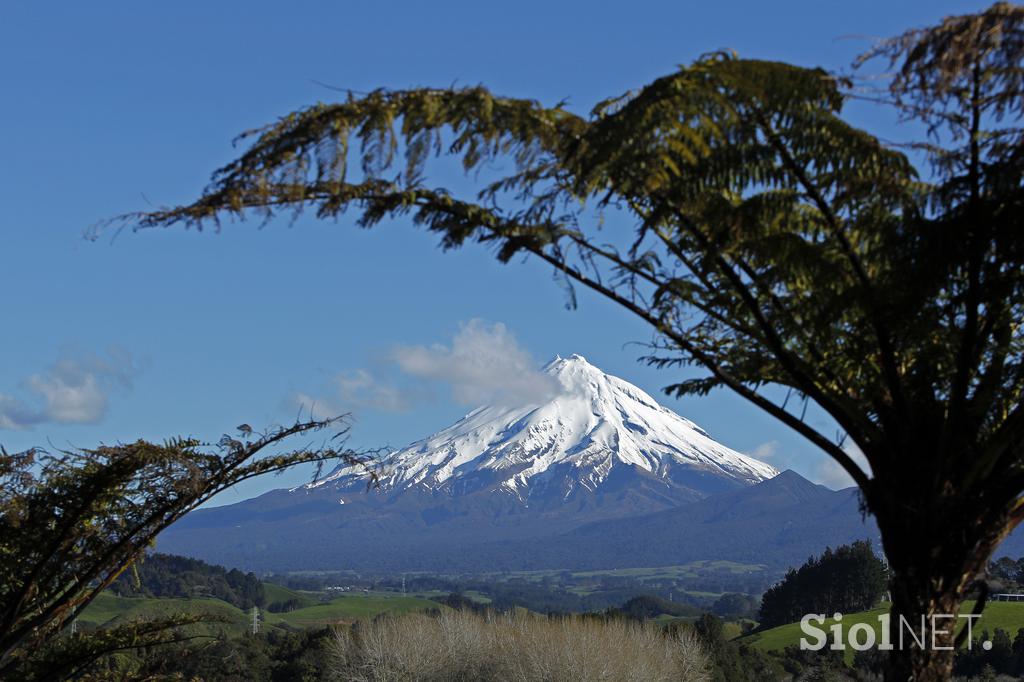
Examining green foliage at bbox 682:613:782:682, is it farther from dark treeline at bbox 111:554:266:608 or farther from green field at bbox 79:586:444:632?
dark treeline at bbox 111:554:266:608

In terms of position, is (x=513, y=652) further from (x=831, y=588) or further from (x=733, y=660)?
(x=831, y=588)

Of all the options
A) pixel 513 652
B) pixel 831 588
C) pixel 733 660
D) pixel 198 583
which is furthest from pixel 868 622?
pixel 198 583

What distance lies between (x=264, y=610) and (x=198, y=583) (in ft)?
35.0

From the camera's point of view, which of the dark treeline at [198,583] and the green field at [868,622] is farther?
the dark treeline at [198,583]

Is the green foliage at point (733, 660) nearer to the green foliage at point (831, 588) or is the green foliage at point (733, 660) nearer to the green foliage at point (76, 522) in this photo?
the green foliage at point (831, 588)

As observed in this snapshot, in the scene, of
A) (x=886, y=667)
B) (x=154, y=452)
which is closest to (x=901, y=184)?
(x=886, y=667)

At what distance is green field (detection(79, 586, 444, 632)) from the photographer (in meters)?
89.6

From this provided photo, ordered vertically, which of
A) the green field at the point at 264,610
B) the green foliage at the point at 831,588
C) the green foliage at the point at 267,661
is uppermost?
the green foliage at the point at 831,588

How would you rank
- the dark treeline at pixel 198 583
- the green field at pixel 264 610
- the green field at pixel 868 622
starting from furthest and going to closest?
the dark treeline at pixel 198 583 < the green field at pixel 264 610 < the green field at pixel 868 622

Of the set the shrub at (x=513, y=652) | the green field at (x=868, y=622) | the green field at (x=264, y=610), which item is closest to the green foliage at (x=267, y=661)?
the shrub at (x=513, y=652)

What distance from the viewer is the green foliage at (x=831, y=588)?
7800cm

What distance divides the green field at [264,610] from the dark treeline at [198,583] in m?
1.72

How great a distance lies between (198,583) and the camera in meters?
118

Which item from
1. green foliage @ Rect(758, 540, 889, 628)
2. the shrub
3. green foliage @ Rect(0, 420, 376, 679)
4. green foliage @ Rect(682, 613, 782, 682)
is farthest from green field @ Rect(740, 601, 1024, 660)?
green foliage @ Rect(0, 420, 376, 679)
